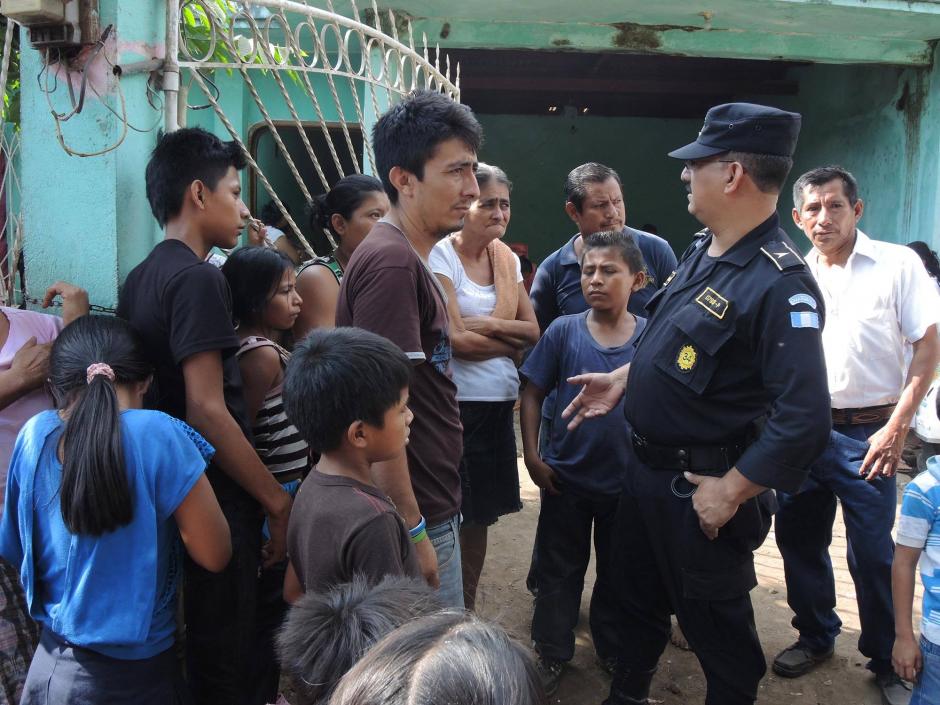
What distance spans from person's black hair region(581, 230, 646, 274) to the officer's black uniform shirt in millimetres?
604

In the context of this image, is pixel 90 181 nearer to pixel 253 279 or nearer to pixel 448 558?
pixel 253 279

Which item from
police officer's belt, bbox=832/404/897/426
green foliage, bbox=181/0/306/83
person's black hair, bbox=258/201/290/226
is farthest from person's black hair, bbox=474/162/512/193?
person's black hair, bbox=258/201/290/226

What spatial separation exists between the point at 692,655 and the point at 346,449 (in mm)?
2308

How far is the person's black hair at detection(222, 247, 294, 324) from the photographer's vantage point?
2.54 metres

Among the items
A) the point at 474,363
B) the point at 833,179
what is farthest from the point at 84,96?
the point at 833,179

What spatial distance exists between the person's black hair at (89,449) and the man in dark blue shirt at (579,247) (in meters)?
2.22

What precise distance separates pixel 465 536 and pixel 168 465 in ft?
5.64

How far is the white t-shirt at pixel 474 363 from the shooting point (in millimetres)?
Result: 3066

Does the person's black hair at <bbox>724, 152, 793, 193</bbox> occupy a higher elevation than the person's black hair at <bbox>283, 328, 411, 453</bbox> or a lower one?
higher

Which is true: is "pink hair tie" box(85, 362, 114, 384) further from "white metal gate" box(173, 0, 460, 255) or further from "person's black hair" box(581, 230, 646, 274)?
"person's black hair" box(581, 230, 646, 274)

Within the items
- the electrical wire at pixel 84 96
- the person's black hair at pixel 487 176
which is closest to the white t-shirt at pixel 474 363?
the person's black hair at pixel 487 176

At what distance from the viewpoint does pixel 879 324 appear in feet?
10.8

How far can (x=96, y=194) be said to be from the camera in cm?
251

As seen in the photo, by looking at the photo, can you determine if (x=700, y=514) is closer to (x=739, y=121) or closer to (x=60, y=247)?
(x=739, y=121)
